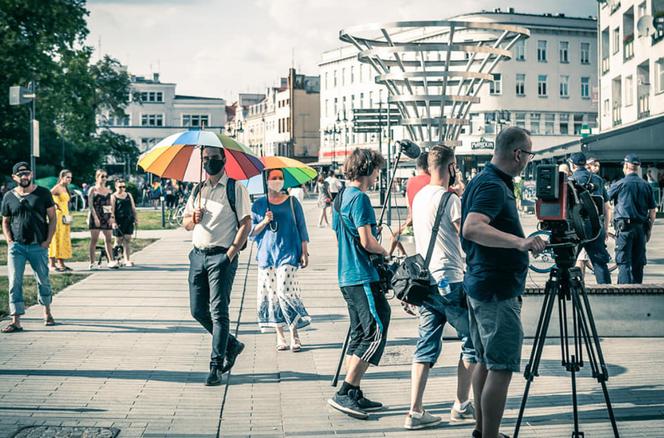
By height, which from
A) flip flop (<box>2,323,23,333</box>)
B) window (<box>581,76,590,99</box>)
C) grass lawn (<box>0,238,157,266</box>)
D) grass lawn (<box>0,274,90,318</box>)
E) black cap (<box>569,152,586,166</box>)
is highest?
window (<box>581,76,590,99</box>)

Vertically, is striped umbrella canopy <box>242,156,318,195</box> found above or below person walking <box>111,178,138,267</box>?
above

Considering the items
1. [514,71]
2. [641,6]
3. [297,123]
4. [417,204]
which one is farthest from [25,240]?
Answer: [297,123]

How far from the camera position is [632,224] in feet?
37.8

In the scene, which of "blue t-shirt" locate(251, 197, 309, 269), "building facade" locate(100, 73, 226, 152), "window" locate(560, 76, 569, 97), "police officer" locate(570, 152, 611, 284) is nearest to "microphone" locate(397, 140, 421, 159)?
"blue t-shirt" locate(251, 197, 309, 269)

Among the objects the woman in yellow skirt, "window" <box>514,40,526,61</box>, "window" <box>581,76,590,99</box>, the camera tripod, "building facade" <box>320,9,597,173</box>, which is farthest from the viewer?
"window" <box>581,76,590,99</box>

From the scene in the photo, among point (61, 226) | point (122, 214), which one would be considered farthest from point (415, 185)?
point (122, 214)

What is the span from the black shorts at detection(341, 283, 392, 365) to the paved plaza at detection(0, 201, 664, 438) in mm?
478

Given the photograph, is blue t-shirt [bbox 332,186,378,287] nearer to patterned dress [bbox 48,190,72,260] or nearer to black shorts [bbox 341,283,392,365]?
black shorts [bbox 341,283,392,365]

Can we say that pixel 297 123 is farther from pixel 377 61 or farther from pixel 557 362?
pixel 557 362

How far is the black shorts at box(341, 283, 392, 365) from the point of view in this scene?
21.2ft

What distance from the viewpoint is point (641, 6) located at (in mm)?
41500

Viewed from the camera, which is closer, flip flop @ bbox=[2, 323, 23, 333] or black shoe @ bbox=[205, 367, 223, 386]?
black shoe @ bbox=[205, 367, 223, 386]

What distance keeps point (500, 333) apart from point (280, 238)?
4447 mm

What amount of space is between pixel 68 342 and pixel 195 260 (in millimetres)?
2510
